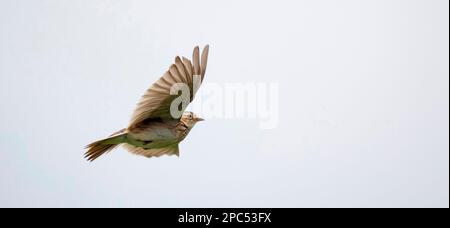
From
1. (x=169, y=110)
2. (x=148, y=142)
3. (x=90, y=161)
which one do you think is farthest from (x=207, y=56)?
(x=90, y=161)

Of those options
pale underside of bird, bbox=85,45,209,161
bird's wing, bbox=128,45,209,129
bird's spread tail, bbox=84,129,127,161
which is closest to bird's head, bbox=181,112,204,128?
pale underside of bird, bbox=85,45,209,161

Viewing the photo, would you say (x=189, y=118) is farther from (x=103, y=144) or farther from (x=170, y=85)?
(x=103, y=144)

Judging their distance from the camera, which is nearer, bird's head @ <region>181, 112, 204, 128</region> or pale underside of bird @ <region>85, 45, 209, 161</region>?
pale underside of bird @ <region>85, 45, 209, 161</region>

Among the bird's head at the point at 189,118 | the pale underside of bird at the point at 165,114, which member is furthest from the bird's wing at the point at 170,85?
the bird's head at the point at 189,118

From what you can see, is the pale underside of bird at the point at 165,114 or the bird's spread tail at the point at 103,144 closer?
the pale underside of bird at the point at 165,114

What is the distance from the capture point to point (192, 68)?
8.91 metres

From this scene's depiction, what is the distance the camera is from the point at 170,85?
356 inches

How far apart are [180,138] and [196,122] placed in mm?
332

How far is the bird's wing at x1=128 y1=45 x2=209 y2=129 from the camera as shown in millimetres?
8891

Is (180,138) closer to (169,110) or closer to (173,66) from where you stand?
(169,110)

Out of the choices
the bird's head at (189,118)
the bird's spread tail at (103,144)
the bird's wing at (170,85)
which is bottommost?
the bird's spread tail at (103,144)

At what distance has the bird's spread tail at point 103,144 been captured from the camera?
9.55 m

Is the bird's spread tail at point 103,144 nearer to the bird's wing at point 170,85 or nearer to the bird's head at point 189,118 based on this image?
the bird's wing at point 170,85

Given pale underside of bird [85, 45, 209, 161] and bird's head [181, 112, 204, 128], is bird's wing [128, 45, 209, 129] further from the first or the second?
bird's head [181, 112, 204, 128]
